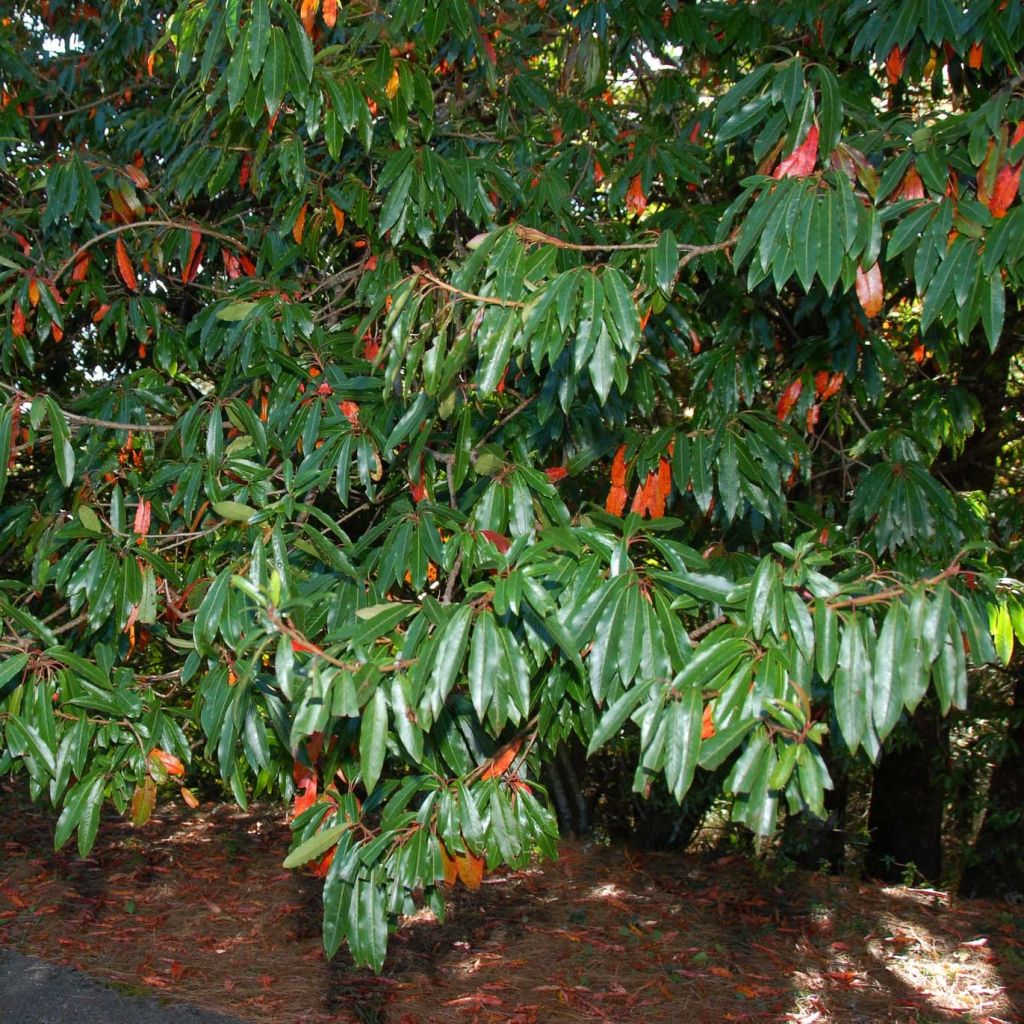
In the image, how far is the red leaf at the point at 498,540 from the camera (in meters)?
2.11

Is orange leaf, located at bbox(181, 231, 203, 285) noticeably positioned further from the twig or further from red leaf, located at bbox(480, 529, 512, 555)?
red leaf, located at bbox(480, 529, 512, 555)

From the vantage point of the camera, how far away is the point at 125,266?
3334mm


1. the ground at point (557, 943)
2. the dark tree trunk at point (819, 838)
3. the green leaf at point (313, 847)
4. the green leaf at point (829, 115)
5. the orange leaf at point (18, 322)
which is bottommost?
the ground at point (557, 943)

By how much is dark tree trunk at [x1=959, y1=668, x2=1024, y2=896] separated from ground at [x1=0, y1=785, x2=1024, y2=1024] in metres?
0.15

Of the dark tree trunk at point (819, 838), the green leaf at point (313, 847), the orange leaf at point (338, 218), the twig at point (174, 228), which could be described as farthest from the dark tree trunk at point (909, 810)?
the green leaf at point (313, 847)

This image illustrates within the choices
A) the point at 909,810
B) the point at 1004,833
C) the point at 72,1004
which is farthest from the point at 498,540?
the point at 909,810

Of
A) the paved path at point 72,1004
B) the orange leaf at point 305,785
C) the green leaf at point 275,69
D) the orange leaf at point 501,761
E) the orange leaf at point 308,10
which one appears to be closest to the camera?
the orange leaf at point 501,761

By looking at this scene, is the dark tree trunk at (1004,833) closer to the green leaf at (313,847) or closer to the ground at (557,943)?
the ground at (557,943)

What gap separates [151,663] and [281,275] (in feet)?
4.59

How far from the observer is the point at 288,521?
2.39 metres

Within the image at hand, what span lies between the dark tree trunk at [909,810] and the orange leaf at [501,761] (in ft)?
11.8

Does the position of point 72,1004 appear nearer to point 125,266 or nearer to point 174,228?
point 125,266

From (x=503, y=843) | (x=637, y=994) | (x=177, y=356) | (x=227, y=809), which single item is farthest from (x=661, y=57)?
(x=227, y=809)

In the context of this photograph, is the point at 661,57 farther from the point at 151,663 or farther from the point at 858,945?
the point at 858,945
